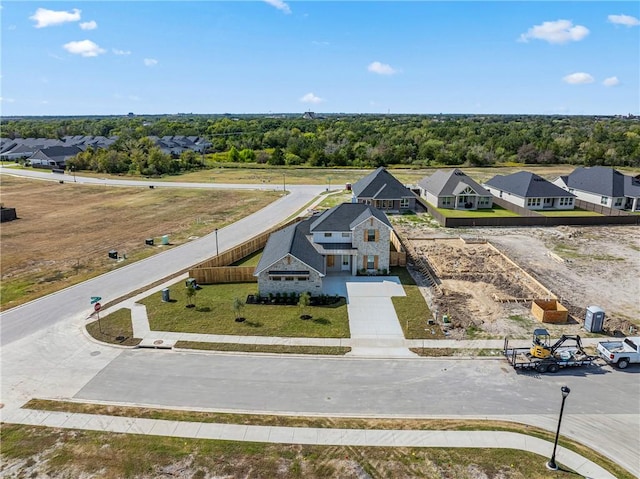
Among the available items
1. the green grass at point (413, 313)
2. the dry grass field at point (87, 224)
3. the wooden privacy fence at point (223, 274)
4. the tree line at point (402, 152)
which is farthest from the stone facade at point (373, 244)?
the tree line at point (402, 152)

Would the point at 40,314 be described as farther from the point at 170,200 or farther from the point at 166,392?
the point at 170,200

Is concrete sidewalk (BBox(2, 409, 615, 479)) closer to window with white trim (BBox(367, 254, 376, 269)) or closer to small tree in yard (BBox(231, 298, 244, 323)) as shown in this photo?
small tree in yard (BBox(231, 298, 244, 323))

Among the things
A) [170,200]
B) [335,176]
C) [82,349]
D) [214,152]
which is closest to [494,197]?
[335,176]

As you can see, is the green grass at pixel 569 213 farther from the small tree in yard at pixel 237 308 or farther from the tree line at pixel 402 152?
the tree line at pixel 402 152

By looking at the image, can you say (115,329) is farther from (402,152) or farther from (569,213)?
(402,152)

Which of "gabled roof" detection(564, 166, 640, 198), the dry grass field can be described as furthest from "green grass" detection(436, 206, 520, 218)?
the dry grass field

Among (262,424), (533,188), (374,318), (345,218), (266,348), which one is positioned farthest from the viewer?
(533,188)

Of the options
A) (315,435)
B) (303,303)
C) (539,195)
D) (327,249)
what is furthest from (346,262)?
(539,195)
